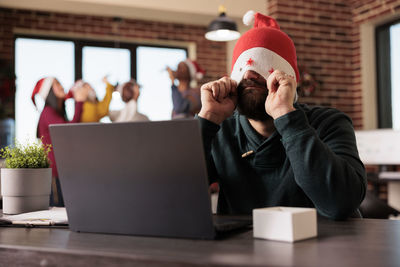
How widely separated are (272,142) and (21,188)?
722mm

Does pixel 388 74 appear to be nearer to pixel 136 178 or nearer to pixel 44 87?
pixel 44 87

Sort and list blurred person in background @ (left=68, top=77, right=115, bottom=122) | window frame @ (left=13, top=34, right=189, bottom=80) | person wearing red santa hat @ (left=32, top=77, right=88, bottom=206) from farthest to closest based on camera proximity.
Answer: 1. window frame @ (left=13, top=34, right=189, bottom=80)
2. blurred person in background @ (left=68, top=77, right=115, bottom=122)
3. person wearing red santa hat @ (left=32, top=77, right=88, bottom=206)

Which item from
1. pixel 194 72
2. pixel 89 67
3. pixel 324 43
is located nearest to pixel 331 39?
pixel 324 43

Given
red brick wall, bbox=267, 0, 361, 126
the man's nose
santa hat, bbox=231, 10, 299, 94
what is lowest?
the man's nose

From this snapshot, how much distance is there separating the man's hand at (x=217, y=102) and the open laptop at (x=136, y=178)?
467 mm

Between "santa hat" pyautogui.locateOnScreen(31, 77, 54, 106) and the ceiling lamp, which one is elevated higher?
the ceiling lamp

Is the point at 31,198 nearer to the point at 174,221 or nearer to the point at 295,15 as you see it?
the point at 174,221

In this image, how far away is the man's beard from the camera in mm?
1374

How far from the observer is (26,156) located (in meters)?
1.32

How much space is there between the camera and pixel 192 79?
473 cm

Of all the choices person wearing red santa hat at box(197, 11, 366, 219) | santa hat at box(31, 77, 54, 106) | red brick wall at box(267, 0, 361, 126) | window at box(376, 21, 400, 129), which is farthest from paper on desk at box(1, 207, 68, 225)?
window at box(376, 21, 400, 129)

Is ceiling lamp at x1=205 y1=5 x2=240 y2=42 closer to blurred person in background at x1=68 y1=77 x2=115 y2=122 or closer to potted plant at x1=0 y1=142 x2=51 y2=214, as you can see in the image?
blurred person in background at x1=68 y1=77 x2=115 y2=122

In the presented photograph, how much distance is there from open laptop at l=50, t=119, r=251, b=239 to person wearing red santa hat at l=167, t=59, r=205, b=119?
329 cm

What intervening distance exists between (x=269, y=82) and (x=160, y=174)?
1.71 feet
